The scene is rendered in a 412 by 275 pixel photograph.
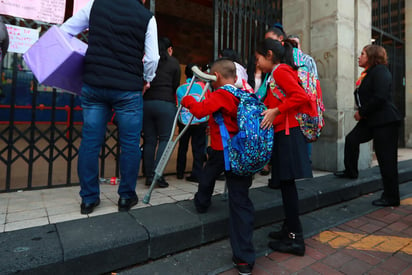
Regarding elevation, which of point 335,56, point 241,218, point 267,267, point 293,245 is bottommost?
point 267,267

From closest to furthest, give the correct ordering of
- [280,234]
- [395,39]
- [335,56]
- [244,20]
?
[280,234], [335,56], [244,20], [395,39]

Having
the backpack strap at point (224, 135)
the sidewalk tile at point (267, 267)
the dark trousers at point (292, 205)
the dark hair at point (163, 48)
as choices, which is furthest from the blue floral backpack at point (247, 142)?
the dark hair at point (163, 48)

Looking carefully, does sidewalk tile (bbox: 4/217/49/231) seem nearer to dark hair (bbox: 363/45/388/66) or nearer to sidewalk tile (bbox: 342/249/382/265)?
sidewalk tile (bbox: 342/249/382/265)

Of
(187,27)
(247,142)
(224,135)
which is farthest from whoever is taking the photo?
(187,27)

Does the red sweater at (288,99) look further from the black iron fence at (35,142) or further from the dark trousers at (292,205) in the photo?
the black iron fence at (35,142)

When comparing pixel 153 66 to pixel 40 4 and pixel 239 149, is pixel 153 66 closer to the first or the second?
pixel 239 149

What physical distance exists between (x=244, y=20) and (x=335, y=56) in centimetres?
163

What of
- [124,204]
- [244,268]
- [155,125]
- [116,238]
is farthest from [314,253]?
[155,125]

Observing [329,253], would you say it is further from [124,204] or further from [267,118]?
[124,204]

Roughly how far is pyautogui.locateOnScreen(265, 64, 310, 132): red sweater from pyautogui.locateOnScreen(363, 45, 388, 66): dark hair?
1.99m

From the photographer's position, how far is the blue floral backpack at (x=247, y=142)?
1.75 metres

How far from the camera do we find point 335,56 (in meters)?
4.54

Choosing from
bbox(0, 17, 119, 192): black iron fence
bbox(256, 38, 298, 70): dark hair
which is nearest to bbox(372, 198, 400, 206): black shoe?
bbox(256, 38, 298, 70): dark hair

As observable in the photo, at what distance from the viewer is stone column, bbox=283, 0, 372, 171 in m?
4.52
